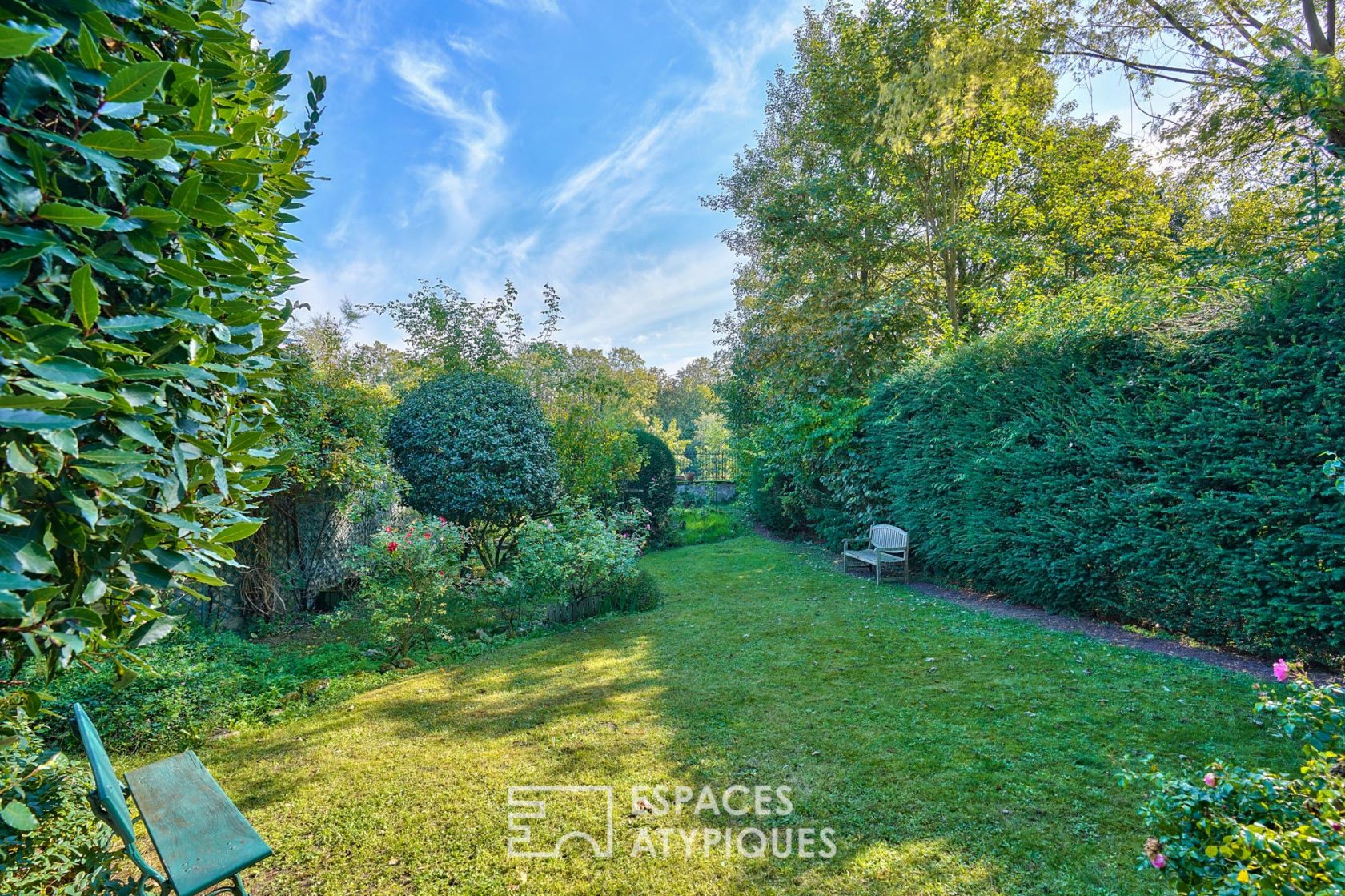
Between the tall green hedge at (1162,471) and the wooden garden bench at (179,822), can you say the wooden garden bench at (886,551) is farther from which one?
the wooden garden bench at (179,822)

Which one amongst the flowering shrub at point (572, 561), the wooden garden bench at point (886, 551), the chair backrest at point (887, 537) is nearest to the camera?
the flowering shrub at point (572, 561)

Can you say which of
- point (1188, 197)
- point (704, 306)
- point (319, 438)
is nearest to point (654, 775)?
point (319, 438)

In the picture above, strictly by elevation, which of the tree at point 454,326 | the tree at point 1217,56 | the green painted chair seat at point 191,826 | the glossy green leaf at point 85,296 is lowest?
the green painted chair seat at point 191,826

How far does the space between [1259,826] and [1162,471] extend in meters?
4.72

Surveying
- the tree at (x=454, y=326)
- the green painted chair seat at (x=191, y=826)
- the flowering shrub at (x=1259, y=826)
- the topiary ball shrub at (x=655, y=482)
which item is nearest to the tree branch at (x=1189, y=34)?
the flowering shrub at (x=1259, y=826)

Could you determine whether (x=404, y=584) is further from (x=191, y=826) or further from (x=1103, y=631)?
(x=1103, y=631)

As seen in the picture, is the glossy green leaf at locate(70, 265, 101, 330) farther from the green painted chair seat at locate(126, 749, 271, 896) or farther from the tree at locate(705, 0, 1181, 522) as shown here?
the tree at locate(705, 0, 1181, 522)

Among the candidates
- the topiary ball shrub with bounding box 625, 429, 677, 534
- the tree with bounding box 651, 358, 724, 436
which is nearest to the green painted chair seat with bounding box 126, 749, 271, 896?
the topiary ball shrub with bounding box 625, 429, 677, 534

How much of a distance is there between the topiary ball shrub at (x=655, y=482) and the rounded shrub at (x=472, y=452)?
15.6 ft

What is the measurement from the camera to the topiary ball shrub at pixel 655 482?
1292cm

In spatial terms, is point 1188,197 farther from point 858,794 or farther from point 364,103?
point 364,103

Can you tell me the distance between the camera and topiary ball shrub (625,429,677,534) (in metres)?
12.9

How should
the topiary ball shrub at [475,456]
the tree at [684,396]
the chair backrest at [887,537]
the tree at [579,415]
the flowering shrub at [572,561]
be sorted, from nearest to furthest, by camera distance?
the flowering shrub at [572,561], the topiary ball shrub at [475,456], the chair backrest at [887,537], the tree at [579,415], the tree at [684,396]

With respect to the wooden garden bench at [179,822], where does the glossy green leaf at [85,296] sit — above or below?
above
